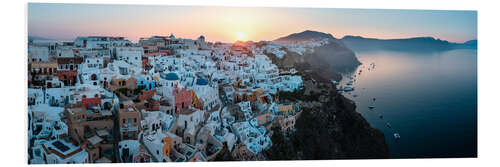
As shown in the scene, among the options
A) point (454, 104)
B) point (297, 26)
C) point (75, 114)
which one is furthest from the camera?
point (454, 104)

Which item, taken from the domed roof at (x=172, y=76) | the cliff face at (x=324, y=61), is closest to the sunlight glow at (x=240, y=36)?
the domed roof at (x=172, y=76)

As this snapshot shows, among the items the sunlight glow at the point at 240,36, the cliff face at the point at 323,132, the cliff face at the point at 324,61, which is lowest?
the cliff face at the point at 323,132

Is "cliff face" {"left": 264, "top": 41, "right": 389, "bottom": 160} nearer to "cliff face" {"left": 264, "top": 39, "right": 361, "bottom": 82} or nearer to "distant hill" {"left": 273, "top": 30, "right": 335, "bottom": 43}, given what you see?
"cliff face" {"left": 264, "top": 39, "right": 361, "bottom": 82}

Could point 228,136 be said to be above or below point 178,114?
below

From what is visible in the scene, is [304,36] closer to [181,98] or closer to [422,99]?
→ [422,99]

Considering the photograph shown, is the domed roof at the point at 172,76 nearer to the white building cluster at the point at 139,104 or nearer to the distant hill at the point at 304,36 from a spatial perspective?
the white building cluster at the point at 139,104
